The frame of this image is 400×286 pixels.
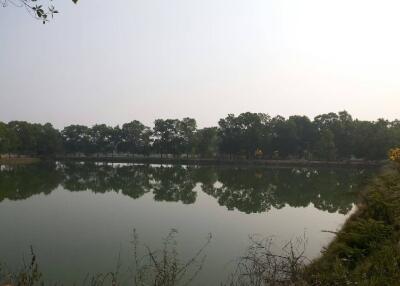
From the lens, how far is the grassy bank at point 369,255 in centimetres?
600

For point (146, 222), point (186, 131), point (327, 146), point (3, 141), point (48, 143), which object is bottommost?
point (146, 222)

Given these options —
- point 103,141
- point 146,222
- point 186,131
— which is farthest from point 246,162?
point 146,222

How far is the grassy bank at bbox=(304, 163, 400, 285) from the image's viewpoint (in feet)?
19.7

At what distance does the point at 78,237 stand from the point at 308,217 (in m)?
11.1

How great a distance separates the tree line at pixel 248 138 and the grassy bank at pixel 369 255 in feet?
216

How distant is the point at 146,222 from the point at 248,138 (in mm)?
69295

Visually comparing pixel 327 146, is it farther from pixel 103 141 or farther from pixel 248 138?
pixel 103 141

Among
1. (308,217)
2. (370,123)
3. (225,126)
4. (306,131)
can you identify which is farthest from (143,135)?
(308,217)

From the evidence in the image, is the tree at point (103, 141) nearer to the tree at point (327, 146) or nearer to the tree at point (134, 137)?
the tree at point (134, 137)

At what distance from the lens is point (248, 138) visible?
85062 mm

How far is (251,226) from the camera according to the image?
16.9 m

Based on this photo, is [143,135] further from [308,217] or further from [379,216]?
[379,216]

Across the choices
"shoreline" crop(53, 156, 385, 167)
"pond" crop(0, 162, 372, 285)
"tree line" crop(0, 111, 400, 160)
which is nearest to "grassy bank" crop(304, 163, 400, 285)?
"pond" crop(0, 162, 372, 285)

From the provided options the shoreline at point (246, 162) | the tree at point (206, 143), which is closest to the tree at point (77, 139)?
the shoreline at point (246, 162)
